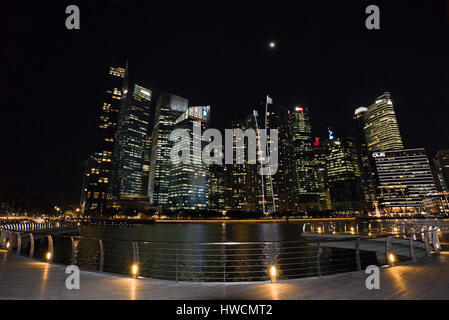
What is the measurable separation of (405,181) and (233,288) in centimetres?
23592

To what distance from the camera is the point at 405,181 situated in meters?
189

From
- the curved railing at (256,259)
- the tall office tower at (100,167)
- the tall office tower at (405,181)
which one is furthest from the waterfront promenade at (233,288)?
the tall office tower at (405,181)

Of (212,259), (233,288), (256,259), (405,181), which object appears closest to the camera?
(233,288)

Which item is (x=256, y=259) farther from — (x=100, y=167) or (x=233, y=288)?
(x=100, y=167)

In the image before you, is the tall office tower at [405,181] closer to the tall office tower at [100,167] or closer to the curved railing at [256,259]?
the curved railing at [256,259]

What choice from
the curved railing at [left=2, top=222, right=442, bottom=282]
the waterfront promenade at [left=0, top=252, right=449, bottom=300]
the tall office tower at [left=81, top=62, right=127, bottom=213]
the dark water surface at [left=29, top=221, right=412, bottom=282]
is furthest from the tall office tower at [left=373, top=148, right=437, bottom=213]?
the tall office tower at [left=81, top=62, right=127, bottom=213]

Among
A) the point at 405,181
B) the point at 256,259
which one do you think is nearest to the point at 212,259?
the point at 256,259

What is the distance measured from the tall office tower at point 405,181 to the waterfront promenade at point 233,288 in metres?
223

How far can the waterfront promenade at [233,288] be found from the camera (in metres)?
5.47

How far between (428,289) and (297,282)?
3182mm

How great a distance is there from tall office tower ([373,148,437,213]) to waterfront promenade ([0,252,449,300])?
22348 cm

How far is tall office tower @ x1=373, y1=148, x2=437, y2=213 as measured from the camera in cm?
18038
